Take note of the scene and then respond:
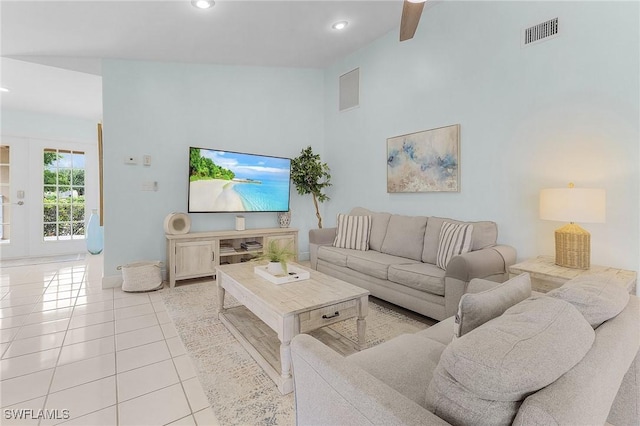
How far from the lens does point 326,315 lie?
6.57 ft

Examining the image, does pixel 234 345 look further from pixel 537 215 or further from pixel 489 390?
pixel 537 215

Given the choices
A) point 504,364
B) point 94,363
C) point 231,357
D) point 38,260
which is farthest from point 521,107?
point 38,260

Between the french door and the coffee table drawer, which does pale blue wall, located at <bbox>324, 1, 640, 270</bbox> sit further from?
the french door

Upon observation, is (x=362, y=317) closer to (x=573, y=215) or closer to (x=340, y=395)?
(x=340, y=395)

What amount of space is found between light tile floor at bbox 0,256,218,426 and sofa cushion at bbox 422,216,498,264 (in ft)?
7.54

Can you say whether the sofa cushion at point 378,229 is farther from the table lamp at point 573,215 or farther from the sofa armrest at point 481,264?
the table lamp at point 573,215

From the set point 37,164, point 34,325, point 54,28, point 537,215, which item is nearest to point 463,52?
point 537,215

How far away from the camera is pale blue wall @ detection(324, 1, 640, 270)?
7.32 ft

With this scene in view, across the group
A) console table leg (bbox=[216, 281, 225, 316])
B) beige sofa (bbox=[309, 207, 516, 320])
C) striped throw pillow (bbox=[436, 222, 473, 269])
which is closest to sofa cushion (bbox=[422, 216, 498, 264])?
beige sofa (bbox=[309, 207, 516, 320])

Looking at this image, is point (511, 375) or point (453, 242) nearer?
point (511, 375)

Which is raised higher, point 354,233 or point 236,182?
point 236,182

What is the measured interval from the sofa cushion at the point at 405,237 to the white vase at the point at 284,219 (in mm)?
1760

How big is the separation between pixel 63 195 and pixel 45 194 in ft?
0.82

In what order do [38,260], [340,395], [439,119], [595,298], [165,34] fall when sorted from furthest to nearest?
[38,260] < [439,119] < [165,34] < [595,298] < [340,395]
